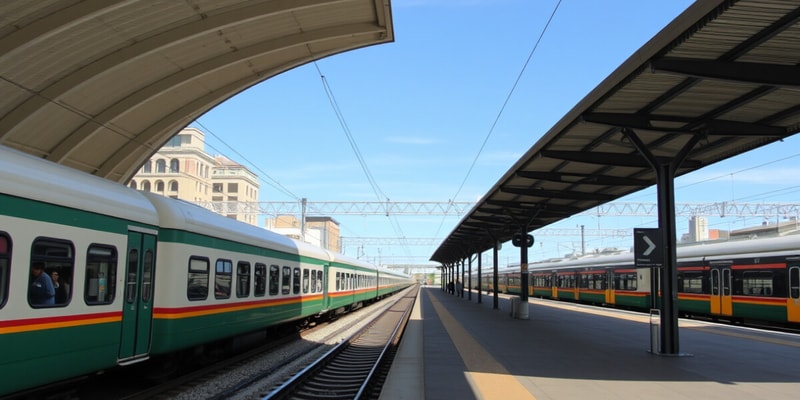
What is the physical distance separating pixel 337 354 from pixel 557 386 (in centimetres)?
610

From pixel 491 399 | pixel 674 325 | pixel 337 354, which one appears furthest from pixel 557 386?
pixel 337 354

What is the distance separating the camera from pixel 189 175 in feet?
280

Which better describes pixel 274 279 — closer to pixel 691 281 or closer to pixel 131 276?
pixel 131 276

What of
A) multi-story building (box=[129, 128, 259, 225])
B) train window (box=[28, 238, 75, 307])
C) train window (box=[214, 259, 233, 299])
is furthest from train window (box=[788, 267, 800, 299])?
multi-story building (box=[129, 128, 259, 225])

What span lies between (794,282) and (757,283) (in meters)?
1.62

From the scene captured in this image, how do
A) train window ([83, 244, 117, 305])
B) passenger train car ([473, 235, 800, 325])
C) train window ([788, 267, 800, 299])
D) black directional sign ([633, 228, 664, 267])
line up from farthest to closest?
passenger train car ([473, 235, 800, 325]), train window ([788, 267, 800, 299]), black directional sign ([633, 228, 664, 267]), train window ([83, 244, 117, 305])

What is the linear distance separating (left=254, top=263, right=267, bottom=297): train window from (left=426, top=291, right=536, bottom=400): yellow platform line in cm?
452

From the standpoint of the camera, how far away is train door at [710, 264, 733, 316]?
2136 cm

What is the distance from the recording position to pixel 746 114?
11.7m

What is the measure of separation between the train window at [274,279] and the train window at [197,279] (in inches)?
155

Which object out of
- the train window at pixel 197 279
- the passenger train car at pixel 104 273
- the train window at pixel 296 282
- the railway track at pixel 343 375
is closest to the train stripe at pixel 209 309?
Answer: the passenger train car at pixel 104 273

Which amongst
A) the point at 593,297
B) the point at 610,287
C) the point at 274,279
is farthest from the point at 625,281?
the point at 274,279

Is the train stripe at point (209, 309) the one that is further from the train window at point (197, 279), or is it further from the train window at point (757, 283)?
the train window at point (757, 283)

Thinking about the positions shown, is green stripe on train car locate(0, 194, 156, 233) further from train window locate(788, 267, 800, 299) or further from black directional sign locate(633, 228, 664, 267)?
train window locate(788, 267, 800, 299)
